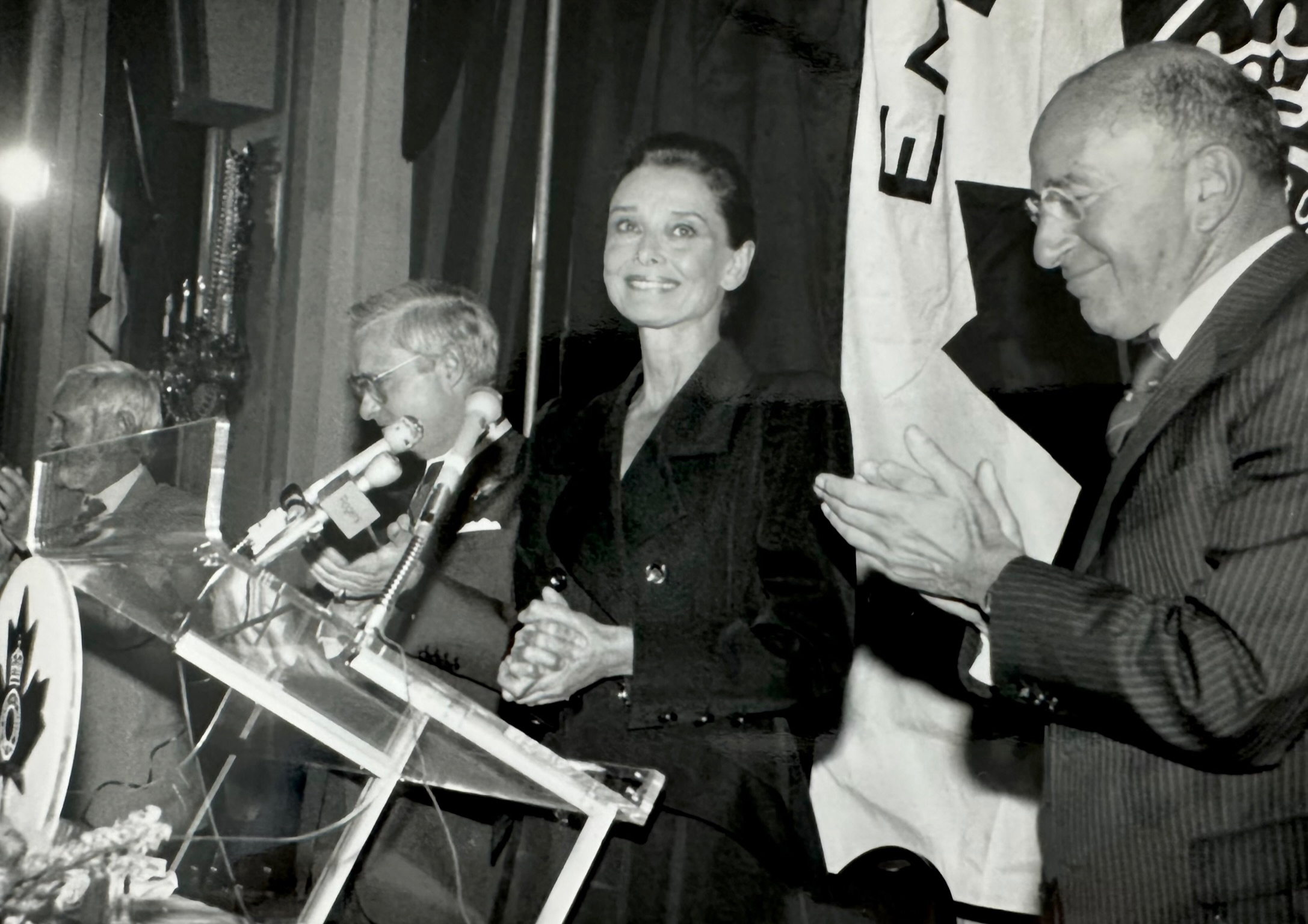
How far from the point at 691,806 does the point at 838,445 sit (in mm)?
586

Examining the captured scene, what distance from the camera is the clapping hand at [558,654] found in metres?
2.13

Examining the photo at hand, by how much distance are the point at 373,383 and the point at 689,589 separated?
28.2 inches

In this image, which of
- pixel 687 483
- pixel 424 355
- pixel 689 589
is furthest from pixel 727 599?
pixel 424 355

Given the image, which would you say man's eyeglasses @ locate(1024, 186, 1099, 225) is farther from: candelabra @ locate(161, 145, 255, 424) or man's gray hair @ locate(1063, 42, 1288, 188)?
candelabra @ locate(161, 145, 255, 424)

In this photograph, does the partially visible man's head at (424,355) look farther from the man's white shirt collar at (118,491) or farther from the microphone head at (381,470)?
the man's white shirt collar at (118,491)

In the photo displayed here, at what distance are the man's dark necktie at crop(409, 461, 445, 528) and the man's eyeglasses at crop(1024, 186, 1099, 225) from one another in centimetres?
101

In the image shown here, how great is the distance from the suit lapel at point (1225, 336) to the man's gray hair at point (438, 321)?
43.8 inches

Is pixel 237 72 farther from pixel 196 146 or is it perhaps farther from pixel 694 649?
pixel 694 649

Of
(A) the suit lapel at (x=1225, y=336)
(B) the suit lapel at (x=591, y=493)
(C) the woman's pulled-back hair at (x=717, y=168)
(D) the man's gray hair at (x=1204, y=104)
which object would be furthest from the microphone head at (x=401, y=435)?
(D) the man's gray hair at (x=1204, y=104)

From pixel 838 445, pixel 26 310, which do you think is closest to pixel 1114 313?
pixel 838 445

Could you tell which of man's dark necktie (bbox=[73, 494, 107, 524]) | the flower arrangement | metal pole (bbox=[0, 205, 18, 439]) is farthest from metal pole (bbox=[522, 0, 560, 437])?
metal pole (bbox=[0, 205, 18, 439])

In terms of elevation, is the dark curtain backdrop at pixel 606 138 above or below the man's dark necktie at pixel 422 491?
above

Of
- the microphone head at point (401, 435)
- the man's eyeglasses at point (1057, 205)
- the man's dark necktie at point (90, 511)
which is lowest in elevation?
the man's dark necktie at point (90, 511)

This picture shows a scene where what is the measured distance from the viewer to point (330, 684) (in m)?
1.77
